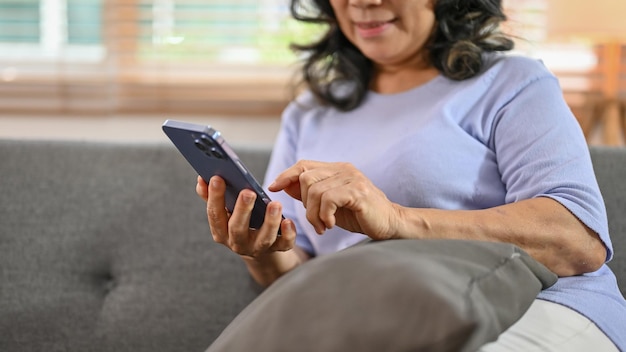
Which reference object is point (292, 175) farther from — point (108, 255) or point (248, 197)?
point (108, 255)

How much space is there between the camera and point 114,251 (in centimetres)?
154

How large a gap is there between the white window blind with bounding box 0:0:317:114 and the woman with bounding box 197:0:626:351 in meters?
0.55

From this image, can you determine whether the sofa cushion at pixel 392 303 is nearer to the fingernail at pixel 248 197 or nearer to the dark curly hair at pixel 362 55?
the fingernail at pixel 248 197

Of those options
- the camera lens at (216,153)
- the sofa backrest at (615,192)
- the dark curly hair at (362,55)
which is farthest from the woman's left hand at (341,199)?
the sofa backrest at (615,192)

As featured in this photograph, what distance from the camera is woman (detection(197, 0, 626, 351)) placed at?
3.55 ft

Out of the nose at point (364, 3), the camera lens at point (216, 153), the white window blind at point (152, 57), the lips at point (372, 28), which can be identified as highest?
the nose at point (364, 3)

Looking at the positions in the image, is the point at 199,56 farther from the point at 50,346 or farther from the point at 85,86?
the point at 50,346

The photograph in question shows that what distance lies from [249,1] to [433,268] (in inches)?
62.6

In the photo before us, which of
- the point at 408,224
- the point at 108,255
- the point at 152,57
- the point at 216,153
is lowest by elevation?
the point at 108,255

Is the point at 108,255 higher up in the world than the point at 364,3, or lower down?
lower down

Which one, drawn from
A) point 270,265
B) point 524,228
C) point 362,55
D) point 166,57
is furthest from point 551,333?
point 166,57

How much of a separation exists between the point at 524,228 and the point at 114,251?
776 millimetres

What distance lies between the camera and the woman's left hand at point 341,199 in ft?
3.40

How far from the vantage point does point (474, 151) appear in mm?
1301
